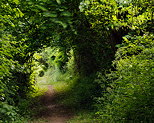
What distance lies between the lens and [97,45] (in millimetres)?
9844

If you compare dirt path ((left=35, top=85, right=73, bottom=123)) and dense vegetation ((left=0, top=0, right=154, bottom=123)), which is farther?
dirt path ((left=35, top=85, right=73, bottom=123))

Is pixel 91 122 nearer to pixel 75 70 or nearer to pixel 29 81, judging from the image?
pixel 29 81

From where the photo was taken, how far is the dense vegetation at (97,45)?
4059mm

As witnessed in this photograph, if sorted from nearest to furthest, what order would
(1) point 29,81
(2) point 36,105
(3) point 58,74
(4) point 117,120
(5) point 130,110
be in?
(5) point 130,110
(4) point 117,120
(2) point 36,105
(1) point 29,81
(3) point 58,74

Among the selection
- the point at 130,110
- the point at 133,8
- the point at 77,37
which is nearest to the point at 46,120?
the point at 77,37

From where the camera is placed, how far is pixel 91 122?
24.0 feet

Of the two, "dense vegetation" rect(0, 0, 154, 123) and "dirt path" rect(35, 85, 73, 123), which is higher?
"dense vegetation" rect(0, 0, 154, 123)

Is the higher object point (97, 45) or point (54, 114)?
point (97, 45)

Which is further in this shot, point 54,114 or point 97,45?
point 54,114

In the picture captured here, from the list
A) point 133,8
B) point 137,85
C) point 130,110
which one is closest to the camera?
point 137,85

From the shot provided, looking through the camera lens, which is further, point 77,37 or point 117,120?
point 77,37

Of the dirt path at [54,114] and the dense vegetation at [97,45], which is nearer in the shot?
the dense vegetation at [97,45]

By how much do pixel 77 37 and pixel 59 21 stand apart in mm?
5875

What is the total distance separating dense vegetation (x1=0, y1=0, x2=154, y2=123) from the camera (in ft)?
13.3
